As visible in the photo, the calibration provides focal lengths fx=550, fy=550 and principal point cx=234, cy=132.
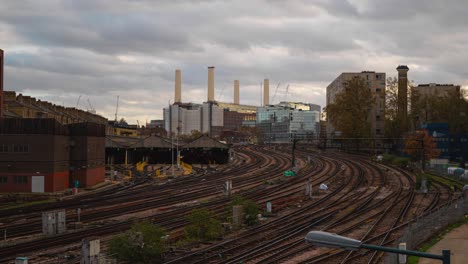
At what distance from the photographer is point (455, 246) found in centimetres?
2680

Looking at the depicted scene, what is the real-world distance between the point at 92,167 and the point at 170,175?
1450 centimetres

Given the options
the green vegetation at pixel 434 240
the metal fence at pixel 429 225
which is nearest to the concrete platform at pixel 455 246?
the green vegetation at pixel 434 240

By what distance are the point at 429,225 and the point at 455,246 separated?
237cm

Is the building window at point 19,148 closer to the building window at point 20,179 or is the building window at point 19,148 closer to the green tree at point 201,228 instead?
the building window at point 20,179

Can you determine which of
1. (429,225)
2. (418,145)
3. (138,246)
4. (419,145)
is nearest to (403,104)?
(418,145)

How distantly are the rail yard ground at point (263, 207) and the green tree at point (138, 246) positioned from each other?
0.90 metres

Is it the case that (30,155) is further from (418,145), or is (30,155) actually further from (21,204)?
(418,145)

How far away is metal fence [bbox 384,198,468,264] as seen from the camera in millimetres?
24836

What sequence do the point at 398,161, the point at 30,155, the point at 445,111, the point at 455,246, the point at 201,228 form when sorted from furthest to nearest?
the point at 445,111 < the point at 398,161 < the point at 30,155 < the point at 201,228 < the point at 455,246

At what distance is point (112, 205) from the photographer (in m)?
43.6

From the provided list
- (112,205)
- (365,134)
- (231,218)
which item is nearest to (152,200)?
(112,205)

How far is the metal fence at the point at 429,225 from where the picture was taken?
24.8 meters

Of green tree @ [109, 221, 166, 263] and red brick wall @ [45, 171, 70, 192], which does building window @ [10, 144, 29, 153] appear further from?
green tree @ [109, 221, 166, 263]

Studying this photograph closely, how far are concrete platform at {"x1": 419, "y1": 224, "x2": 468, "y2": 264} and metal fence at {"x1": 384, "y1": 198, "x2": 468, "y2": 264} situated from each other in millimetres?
728
